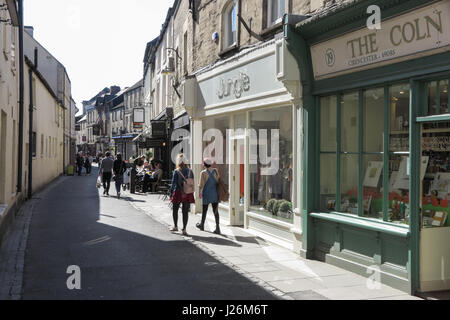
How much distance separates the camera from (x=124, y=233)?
34.0 ft

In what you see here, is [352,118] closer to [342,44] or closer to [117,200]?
[342,44]

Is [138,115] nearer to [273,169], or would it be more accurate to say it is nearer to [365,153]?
[273,169]

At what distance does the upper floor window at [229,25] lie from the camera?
1202 cm

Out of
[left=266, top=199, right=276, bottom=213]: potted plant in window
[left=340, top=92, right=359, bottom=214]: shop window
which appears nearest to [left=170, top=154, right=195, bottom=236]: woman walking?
[left=266, top=199, right=276, bottom=213]: potted plant in window

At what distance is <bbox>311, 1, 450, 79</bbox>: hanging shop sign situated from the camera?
551 centimetres

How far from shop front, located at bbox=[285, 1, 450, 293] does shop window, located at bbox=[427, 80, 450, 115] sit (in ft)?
0.04

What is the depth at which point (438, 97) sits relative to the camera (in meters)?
5.84

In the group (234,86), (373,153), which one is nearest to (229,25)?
(234,86)

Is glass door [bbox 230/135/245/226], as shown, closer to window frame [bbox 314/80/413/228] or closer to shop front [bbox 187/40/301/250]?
shop front [bbox 187/40/301/250]

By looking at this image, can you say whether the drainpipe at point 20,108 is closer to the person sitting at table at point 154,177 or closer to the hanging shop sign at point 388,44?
the person sitting at table at point 154,177

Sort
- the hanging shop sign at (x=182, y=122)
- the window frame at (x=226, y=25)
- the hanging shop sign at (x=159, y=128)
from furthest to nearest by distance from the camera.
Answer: the hanging shop sign at (x=159, y=128) < the hanging shop sign at (x=182, y=122) < the window frame at (x=226, y=25)

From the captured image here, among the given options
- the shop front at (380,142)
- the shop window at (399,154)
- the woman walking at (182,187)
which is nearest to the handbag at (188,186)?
the woman walking at (182,187)

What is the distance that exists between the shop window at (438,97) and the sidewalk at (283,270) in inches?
89.2
